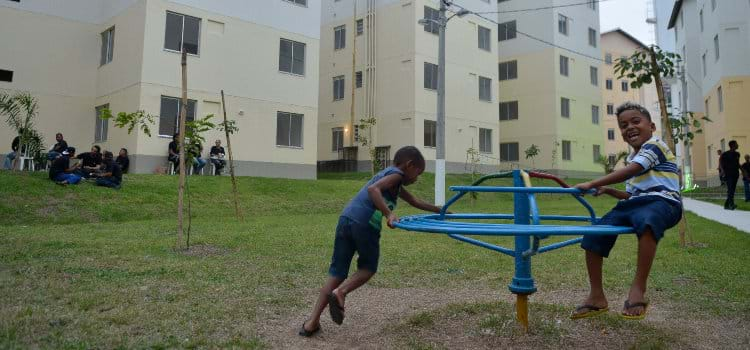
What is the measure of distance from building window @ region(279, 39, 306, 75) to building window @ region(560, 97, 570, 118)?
1978 cm

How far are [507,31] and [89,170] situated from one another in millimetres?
30139

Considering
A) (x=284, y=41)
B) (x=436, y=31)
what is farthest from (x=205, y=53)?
(x=436, y=31)

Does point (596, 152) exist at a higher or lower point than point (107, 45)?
lower

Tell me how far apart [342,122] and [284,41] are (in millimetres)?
8425

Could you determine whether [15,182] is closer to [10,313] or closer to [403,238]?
[403,238]

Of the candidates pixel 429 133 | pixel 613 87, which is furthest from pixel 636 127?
pixel 613 87

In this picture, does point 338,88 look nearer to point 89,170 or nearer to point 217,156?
point 217,156

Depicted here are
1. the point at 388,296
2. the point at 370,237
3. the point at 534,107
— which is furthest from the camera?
the point at 534,107

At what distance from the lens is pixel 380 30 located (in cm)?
3009

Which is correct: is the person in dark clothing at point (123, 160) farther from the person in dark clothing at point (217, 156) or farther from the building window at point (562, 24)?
the building window at point (562, 24)

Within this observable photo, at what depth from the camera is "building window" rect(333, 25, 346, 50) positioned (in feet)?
105

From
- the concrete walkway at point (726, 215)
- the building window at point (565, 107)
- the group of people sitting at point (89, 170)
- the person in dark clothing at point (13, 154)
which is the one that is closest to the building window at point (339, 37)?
the building window at point (565, 107)

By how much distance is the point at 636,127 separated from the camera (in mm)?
3893

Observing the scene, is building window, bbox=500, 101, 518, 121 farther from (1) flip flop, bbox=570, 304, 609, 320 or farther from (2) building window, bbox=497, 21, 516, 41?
(1) flip flop, bbox=570, 304, 609, 320
